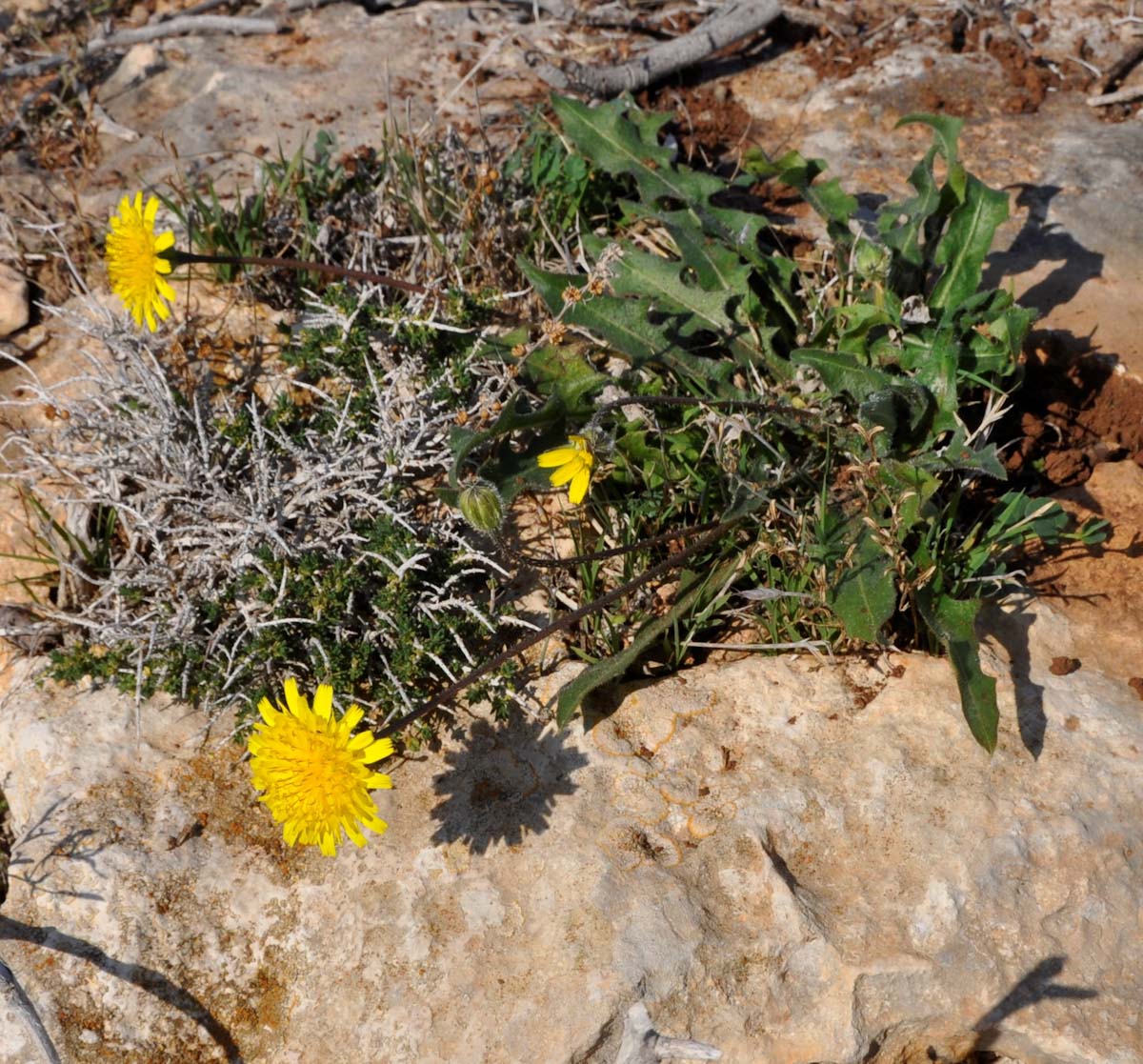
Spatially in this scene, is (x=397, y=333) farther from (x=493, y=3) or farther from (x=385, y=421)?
(x=493, y=3)

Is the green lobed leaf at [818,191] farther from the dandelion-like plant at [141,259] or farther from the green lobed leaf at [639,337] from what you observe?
the dandelion-like plant at [141,259]

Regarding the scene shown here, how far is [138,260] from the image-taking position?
2896mm

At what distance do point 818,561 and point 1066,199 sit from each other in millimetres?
1879

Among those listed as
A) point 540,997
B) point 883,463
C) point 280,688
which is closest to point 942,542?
point 883,463

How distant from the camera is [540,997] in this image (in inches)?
87.0

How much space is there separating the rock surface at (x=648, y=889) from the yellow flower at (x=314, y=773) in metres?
0.25

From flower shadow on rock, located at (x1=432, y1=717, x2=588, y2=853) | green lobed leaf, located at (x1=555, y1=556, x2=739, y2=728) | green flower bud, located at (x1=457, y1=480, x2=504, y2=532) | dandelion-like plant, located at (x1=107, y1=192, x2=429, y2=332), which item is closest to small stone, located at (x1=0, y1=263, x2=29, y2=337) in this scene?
dandelion-like plant, located at (x1=107, y1=192, x2=429, y2=332)

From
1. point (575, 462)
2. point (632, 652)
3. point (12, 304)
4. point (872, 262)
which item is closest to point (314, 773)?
point (632, 652)

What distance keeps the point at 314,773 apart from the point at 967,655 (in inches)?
55.6

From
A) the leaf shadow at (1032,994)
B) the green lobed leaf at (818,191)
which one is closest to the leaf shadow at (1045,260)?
the green lobed leaf at (818,191)

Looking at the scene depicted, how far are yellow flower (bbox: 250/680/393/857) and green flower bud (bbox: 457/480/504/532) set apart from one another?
52 cm

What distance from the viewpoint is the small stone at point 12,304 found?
3.67 meters

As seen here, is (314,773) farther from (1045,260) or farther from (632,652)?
(1045,260)

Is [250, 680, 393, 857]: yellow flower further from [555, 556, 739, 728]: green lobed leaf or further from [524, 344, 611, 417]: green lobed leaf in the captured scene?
[524, 344, 611, 417]: green lobed leaf
